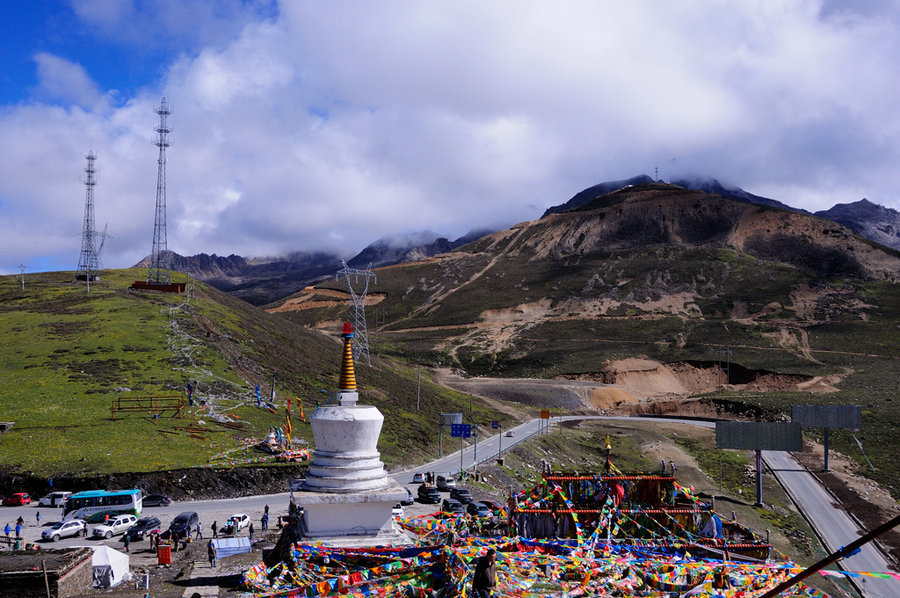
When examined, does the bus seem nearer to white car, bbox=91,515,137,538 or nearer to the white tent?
white car, bbox=91,515,137,538

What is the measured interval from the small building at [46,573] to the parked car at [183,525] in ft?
30.8

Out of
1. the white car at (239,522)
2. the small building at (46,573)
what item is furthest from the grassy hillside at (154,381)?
the small building at (46,573)

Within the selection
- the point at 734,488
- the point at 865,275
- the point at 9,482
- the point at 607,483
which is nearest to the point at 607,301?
the point at 865,275

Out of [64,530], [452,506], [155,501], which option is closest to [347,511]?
[64,530]

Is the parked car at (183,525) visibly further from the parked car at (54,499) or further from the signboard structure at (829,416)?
the signboard structure at (829,416)

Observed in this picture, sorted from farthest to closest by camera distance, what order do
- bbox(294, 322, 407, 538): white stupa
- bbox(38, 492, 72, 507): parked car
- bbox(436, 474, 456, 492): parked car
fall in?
bbox(436, 474, 456, 492): parked car
bbox(38, 492, 72, 507): parked car
bbox(294, 322, 407, 538): white stupa

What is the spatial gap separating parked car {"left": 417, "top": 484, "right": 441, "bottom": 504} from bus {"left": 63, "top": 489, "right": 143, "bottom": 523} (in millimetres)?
13446

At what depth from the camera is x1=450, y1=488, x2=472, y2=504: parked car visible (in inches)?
1486

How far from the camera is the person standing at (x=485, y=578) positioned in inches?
449

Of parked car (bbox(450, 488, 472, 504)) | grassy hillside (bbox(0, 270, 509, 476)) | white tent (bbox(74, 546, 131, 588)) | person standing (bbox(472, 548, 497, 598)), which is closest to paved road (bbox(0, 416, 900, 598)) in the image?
parked car (bbox(450, 488, 472, 504))

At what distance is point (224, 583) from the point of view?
58.6ft

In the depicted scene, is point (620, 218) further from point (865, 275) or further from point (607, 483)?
point (607, 483)

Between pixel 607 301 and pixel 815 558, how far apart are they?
106523mm

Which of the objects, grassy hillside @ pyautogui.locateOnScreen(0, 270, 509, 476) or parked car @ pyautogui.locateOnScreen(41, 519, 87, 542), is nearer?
parked car @ pyautogui.locateOnScreen(41, 519, 87, 542)
